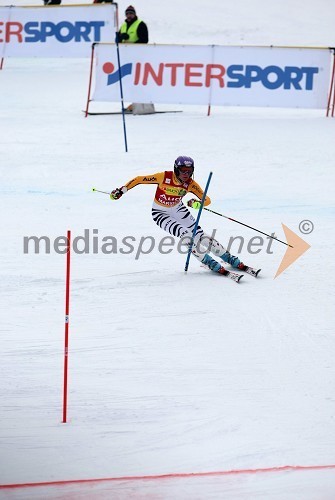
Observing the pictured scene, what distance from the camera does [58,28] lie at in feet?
64.0

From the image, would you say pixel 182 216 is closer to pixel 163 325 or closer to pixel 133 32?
pixel 163 325

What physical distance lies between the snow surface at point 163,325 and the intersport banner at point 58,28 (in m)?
2.32

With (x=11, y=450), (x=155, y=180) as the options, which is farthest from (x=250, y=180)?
(x=11, y=450)

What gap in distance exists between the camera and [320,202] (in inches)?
535

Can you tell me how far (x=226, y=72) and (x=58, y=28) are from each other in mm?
4368

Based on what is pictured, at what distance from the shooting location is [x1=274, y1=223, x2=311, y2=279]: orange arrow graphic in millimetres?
11195

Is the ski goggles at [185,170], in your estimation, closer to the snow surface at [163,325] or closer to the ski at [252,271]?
the snow surface at [163,325]

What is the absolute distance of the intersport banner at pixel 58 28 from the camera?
19.3m

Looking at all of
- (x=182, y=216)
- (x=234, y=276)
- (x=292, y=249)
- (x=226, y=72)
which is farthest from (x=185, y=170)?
(x=226, y=72)

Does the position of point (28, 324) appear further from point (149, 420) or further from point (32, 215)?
point (32, 215)

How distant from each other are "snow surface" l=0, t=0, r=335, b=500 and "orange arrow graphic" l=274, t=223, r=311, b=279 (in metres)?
0.11

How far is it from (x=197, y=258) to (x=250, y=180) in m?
4.20

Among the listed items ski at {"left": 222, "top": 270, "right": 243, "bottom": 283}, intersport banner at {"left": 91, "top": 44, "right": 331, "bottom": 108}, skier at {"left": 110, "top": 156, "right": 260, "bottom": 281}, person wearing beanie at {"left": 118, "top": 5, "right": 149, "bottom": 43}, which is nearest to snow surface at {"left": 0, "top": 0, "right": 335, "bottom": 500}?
ski at {"left": 222, "top": 270, "right": 243, "bottom": 283}

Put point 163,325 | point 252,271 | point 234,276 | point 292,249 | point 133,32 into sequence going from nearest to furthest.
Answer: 1. point 163,325
2. point 234,276
3. point 252,271
4. point 292,249
5. point 133,32
